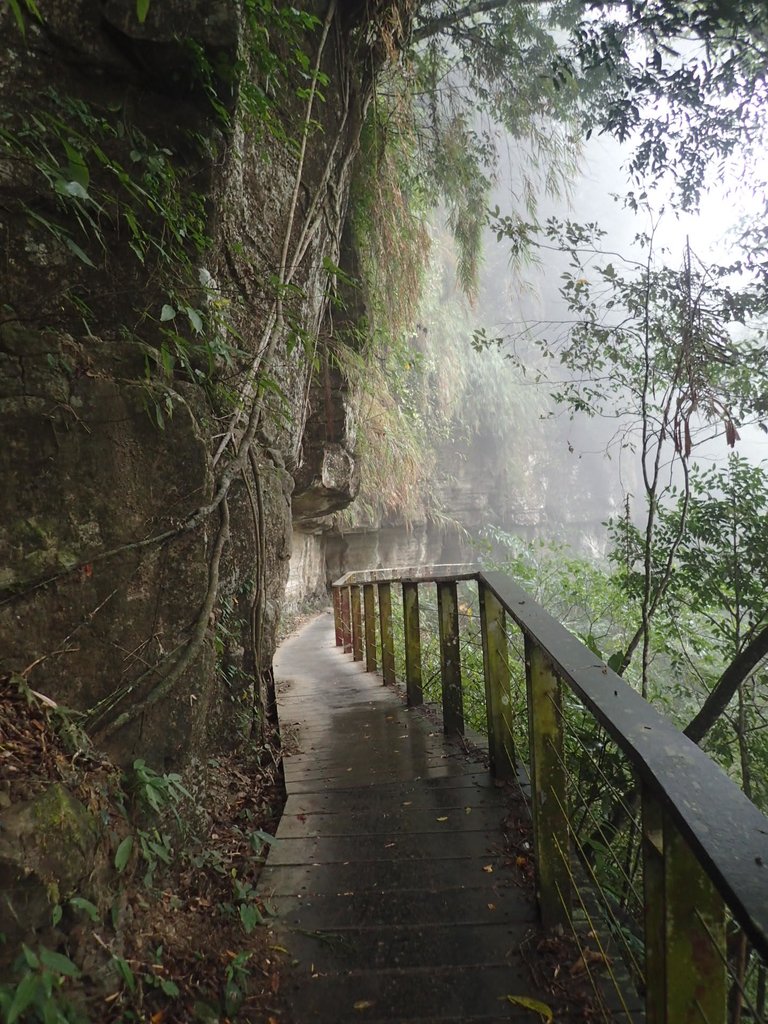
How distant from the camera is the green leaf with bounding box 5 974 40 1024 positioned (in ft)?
3.82

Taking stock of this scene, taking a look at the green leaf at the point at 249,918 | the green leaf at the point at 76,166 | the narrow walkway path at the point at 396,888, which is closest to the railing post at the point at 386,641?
the narrow walkway path at the point at 396,888

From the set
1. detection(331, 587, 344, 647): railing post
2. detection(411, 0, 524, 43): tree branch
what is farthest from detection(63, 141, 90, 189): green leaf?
detection(331, 587, 344, 647): railing post

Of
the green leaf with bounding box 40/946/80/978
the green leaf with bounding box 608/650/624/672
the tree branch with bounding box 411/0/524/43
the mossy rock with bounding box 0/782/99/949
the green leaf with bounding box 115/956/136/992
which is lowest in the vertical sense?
the green leaf with bounding box 115/956/136/992

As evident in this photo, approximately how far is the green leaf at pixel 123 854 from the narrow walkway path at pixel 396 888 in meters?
0.64

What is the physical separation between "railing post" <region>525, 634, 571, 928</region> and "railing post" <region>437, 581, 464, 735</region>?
5.15ft

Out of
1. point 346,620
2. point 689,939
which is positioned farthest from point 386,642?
point 689,939

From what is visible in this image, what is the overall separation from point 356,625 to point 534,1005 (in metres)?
6.15

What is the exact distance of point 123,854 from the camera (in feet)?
5.85

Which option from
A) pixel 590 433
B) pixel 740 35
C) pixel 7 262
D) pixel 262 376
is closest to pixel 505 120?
pixel 740 35

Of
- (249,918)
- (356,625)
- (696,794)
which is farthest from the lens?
(356,625)

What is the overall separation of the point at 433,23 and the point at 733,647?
21.0 feet

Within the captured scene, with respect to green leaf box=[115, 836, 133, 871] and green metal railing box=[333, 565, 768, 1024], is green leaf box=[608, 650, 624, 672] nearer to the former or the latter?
green metal railing box=[333, 565, 768, 1024]

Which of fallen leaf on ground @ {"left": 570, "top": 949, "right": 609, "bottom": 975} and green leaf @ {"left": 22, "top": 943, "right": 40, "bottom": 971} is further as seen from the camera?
fallen leaf on ground @ {"left": 570, "top": 949, "right": 609, "bottom": 975}

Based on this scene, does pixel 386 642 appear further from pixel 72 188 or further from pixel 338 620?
pixel 72 188
